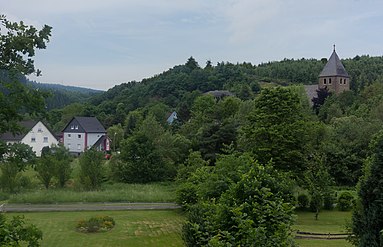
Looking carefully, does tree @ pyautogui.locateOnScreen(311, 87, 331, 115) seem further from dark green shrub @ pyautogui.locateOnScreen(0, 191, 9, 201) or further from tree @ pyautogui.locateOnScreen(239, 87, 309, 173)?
dark green shrub @ pyautogui.locateOnScreen(0, 191, 9, 201)

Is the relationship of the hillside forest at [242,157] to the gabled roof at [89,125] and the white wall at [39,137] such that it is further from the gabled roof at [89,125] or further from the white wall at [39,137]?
the white wall at [39,137]

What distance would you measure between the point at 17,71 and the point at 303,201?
24764 millimetres

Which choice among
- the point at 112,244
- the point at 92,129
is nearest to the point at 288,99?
the point at 112,244

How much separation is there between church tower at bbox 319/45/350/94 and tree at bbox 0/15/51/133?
7215 centimetres

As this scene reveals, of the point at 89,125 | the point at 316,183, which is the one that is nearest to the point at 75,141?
the point at 89,125

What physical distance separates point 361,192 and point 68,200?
2505 centimetres

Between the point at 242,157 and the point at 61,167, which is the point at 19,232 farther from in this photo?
the point at 61,167

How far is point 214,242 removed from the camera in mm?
7738

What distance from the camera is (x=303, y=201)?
3052 cm

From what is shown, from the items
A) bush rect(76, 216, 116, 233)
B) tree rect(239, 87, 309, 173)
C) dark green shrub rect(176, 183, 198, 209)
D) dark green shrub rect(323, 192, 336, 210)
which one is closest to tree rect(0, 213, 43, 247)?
bush rect(76, 216, 116, 233)

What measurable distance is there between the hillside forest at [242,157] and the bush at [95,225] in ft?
15.1

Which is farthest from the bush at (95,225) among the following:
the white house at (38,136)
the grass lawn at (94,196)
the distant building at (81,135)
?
the distant building at (81,135)

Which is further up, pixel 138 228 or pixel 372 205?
pixel 372 205

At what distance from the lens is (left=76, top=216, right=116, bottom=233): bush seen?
77.3ft
